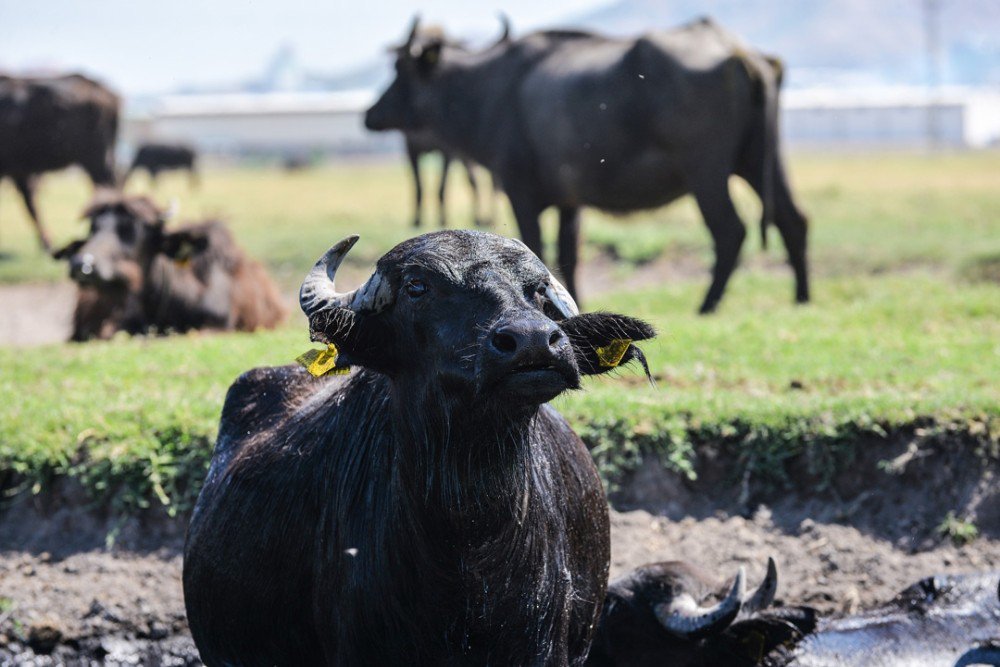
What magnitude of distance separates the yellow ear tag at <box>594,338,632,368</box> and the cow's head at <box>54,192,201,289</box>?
7872 millimetres

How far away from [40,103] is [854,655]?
53.7 ft

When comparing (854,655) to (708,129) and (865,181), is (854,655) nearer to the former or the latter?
(708,129)

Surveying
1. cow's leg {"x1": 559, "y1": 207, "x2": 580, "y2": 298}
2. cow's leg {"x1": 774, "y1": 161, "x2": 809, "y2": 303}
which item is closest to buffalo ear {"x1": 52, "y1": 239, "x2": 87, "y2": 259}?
cow's leg {"x1": 559, "y1": 207, "x2": 580, "y2": 298}

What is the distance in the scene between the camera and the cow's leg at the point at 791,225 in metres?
11.6

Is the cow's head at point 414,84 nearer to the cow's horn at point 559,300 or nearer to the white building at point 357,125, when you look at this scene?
the cow's horn at point 559,300

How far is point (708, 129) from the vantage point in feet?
35.4

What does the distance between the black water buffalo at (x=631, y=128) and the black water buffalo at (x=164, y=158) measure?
123 feet

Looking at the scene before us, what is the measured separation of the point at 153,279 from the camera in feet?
38.0

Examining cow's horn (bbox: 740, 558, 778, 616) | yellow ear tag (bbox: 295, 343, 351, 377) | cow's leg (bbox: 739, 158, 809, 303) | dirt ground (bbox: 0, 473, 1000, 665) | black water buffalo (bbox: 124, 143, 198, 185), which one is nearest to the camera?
yellow ear tag (bbox: 295, 343, 351, 377)

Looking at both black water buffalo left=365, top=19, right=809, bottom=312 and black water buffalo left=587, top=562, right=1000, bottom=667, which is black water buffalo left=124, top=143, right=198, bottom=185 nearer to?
black water buffalo left=365, top=19, right=809, bottom=312

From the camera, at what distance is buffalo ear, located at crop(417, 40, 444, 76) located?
1352 cm

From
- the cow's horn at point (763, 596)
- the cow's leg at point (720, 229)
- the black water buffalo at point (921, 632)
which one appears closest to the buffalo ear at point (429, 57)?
the cow's leg at point (720, 229)

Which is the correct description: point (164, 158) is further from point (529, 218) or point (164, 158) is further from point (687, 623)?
point (687, 623)

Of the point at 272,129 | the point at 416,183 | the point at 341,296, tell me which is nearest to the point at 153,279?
the point at 341,296
